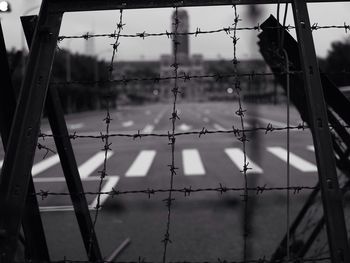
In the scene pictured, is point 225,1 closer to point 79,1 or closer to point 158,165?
point 79,1

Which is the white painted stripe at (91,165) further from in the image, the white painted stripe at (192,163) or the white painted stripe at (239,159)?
the white painted stripe at (239,159)

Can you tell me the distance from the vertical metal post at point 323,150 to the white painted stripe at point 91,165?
729cm

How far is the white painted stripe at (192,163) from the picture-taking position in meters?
9.10

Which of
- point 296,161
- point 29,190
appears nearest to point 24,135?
point 29,190

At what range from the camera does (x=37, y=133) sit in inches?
67.9

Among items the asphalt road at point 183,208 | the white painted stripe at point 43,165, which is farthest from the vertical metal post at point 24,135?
the white painted stripe at point 43,165

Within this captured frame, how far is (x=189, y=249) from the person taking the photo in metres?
4.30

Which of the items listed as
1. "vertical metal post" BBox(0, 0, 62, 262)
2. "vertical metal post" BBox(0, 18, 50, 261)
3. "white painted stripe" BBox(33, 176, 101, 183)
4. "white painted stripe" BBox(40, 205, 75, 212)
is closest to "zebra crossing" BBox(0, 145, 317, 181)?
"white painted stripe" BBox(33, 176, 101, 183)

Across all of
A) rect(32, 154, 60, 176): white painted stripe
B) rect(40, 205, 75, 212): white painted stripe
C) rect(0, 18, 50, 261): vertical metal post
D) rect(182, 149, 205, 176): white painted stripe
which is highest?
rect(0, 18, 50, 261): vertical metal post

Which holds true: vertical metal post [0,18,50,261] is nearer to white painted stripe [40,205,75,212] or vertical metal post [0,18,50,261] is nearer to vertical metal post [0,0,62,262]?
vertical metal post [0,0,62,262]

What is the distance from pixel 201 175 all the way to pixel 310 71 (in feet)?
23.1

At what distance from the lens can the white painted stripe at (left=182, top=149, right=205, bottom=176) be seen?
9102mm

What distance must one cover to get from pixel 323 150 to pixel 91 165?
8.90 m

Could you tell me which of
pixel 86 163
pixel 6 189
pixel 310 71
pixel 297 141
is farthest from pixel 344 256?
pixel 297 141
